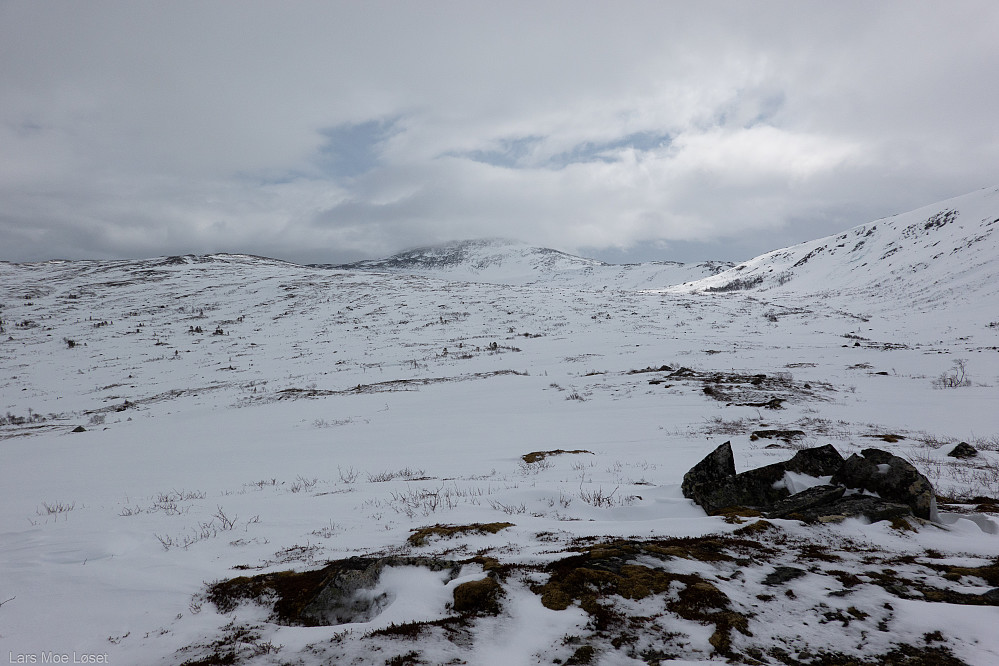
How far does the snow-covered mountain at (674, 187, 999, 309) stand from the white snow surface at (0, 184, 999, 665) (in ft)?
53.4

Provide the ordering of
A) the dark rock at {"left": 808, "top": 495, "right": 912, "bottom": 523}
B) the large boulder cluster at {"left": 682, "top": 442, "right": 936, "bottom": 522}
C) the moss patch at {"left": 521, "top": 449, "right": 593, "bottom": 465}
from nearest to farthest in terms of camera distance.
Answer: the dark rock at {"left": 808, "top": 495, "right": 912, "bottom": 523}
the large boulder cluster at {"left": 682, "top": 442, "right": 936, "bottom": 522}
the moss patch at {"left": 521, "top": 449, "right": 593, "bottom": 465}

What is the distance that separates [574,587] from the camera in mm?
3236

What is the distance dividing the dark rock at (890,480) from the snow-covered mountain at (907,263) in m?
48.1

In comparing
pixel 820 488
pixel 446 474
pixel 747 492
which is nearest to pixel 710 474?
pixel 747 492

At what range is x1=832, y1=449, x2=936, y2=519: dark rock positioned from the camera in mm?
4605

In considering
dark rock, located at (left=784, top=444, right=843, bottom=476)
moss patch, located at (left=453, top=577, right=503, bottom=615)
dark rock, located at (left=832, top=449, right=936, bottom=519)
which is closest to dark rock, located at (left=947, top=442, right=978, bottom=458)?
dark rock, located at (left=784, top=444, right=843, bottom=476)

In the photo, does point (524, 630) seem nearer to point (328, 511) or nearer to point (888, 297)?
point (328, 511)

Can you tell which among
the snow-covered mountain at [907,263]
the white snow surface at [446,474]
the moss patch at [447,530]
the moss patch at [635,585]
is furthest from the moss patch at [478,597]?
the snow-covered mountain at [907,263]

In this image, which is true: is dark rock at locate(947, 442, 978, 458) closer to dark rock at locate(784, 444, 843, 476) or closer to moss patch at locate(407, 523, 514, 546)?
dark rock at locate(784, 444, 843, 476)

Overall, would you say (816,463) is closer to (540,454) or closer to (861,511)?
(861,511)

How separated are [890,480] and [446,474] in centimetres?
645

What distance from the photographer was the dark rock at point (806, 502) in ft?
15.9

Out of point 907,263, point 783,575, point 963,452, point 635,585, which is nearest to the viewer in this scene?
point 635,585

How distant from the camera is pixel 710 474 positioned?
5910 millimetres
